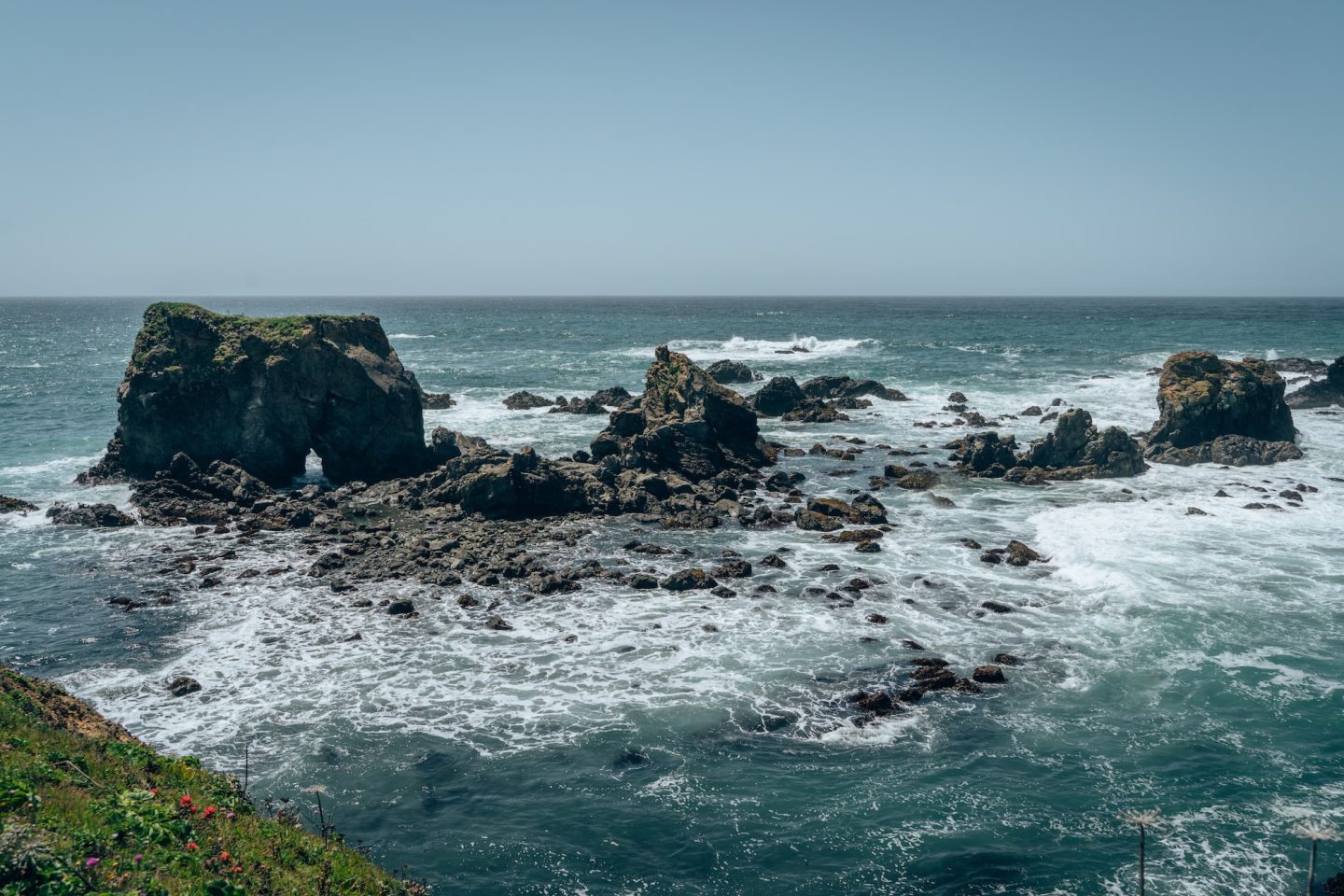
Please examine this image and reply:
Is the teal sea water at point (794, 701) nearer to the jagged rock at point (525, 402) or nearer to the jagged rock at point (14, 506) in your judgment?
the jagged rock at point (14, 506)

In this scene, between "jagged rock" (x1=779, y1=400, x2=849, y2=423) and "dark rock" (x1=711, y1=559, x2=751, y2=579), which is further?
"jagged rock" (x1=779, y1=400, x2=849, y2=423)

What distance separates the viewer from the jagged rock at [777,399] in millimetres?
73875

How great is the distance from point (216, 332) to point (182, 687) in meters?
31.3

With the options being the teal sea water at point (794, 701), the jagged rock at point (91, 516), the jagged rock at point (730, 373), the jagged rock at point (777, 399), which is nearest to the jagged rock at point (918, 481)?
the teal sea water at point (794, 701)

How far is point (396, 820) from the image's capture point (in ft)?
65.3

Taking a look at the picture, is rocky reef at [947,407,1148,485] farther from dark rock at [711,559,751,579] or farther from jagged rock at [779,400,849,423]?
dark rock at [711,559,751,579]

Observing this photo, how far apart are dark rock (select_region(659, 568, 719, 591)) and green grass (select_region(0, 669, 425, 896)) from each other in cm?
1818

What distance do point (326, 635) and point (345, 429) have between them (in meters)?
23.2

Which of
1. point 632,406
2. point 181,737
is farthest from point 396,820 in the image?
point 632,406

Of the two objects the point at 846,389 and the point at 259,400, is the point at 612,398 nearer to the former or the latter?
the point at 846,389

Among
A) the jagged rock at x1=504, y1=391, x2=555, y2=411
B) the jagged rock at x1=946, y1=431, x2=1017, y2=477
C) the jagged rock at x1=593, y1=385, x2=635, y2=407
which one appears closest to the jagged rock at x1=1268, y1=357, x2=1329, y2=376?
the jagged rock at x1=946, y1=431, x2=1017, y2=477

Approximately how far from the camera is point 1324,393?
72250 millimetres

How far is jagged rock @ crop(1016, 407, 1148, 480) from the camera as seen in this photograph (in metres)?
51.2

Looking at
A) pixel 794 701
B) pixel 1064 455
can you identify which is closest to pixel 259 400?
pixel 794 701
